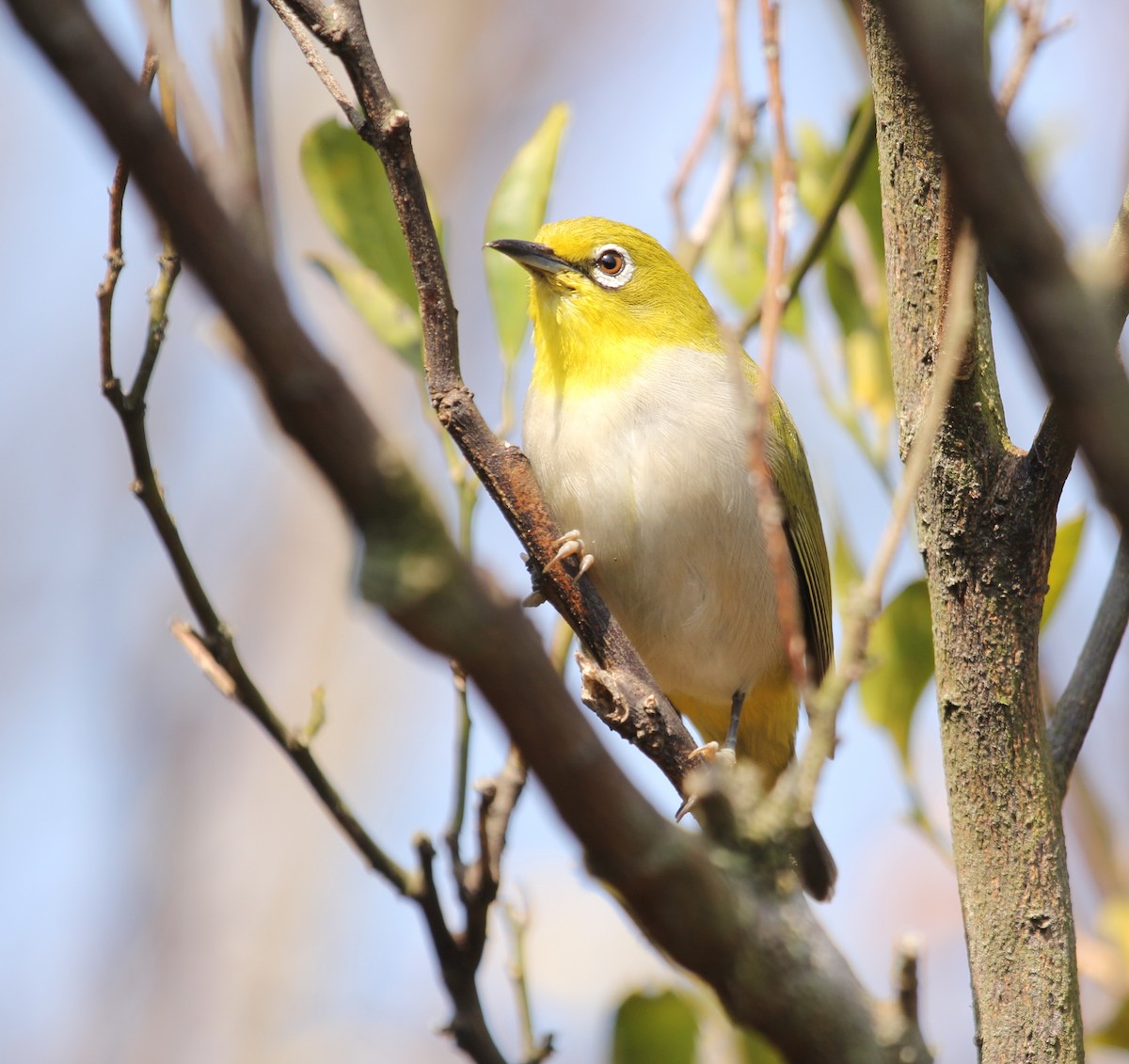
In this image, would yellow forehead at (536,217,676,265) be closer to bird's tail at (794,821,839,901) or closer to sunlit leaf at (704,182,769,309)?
Result: sunlit leaf at (704,182,769,309)

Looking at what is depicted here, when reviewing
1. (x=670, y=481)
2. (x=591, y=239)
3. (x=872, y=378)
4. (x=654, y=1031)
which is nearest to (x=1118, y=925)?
(x=654, y=1031)

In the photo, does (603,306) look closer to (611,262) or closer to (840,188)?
(611,262)

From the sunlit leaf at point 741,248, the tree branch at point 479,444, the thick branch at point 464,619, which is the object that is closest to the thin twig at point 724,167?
the sunlit leaf at point 741,248

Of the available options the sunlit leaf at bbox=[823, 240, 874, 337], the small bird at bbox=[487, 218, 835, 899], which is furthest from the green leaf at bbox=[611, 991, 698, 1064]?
the sunlit leaf at bbox=[823, 240, 874, 337]

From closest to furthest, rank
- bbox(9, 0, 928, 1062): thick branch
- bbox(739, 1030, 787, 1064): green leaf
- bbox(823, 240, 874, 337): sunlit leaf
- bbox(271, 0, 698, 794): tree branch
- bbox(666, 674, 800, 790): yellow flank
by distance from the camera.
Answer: bbox(9, 0, 928, 1062): thick branch, bbox(271, 0, 698, 794): tree branch, bbox(739, 1030, 787, 1064): green leaf, bbox(823, 240, 874, 337): sunlit leaf, bbox(666, 674, 800, 790): yellow flank

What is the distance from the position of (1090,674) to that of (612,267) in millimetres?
2208

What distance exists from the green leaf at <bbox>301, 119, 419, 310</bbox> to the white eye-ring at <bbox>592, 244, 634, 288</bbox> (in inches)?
44.4

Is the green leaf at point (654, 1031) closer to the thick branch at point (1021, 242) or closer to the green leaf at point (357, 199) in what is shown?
the green leaf at point (357, 199)

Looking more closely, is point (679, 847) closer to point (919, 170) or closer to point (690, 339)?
point (919, 170)

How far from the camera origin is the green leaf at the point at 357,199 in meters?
3.11

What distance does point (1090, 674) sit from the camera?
97.5 inches

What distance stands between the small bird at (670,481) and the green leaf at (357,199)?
0.34 metres

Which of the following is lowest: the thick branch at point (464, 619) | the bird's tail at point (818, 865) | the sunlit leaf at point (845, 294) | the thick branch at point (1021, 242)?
the thick branch at point (464, 619)

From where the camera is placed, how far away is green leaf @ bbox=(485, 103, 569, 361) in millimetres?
3225
